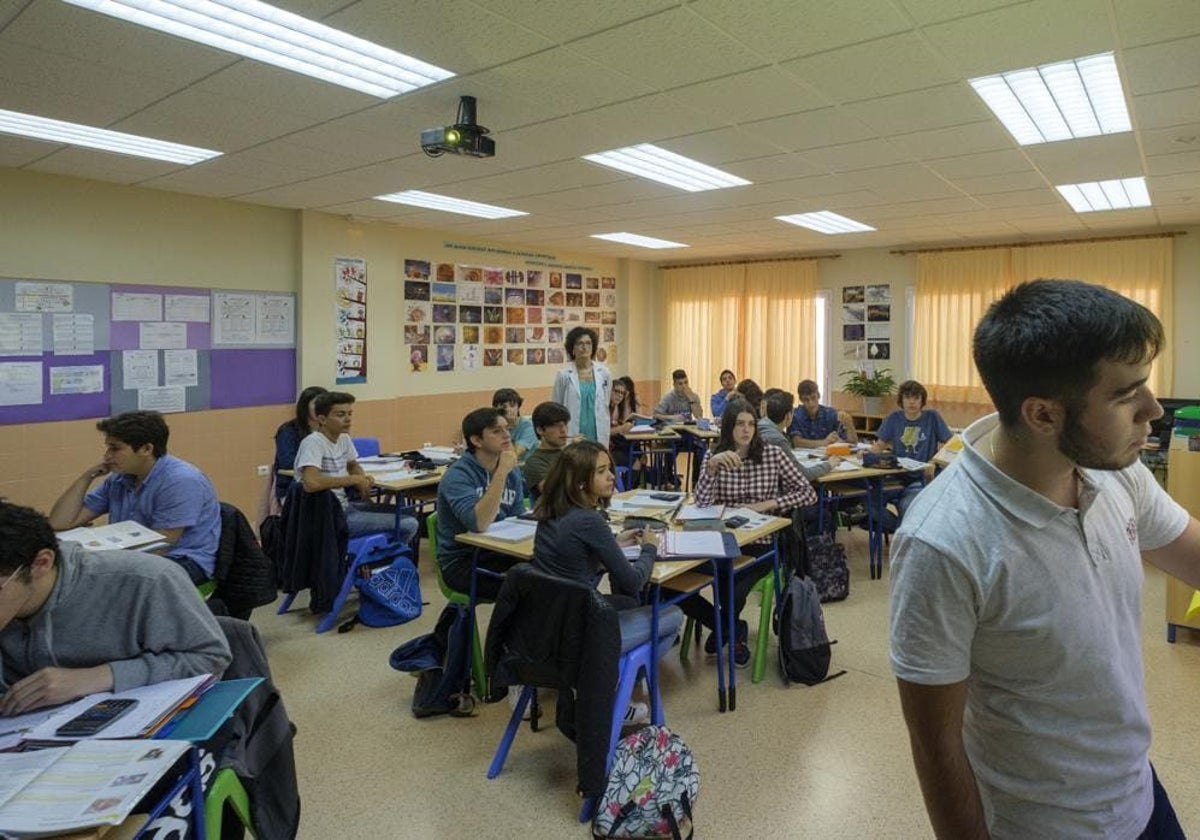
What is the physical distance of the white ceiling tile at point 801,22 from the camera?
8.01 feet

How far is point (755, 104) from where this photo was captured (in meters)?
3.44

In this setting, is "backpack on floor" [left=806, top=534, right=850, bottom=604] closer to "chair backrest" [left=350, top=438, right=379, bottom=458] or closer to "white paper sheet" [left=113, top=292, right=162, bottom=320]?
"chair backrest" [left=350, top=438, right=379, bottom=458]

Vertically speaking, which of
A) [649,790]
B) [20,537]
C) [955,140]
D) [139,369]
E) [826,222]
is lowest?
[649,790]

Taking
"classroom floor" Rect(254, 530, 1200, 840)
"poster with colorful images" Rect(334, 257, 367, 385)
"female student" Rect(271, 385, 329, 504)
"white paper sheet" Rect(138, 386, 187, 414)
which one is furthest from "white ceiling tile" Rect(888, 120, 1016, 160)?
"white paper sheet" Rect(138, 386, 187, 414)

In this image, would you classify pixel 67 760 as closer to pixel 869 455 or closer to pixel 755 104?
pixel 755 104

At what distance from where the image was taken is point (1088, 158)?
439cm

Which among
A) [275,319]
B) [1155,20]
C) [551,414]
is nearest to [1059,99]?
[1155,20]

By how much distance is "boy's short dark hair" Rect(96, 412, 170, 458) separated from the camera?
9.50ft

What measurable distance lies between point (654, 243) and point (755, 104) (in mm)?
4885

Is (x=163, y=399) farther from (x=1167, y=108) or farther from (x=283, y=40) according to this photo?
(x=1167, y=108)

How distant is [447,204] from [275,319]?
1.73 metres

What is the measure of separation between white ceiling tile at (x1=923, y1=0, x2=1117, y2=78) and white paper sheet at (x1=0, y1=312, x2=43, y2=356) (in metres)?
5.43

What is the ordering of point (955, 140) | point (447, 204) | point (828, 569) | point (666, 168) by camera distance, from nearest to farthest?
point (955, 140) → point (828, 569) → point (666, 168) → point (447, 204)

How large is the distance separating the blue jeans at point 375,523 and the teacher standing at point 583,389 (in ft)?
4.58
